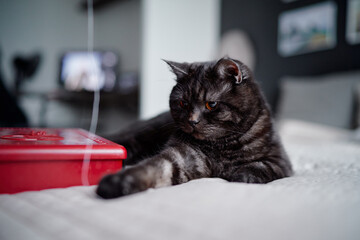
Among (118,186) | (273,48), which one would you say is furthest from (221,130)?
(273,48)

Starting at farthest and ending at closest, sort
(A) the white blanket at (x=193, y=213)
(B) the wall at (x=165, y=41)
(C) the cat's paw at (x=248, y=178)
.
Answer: (B) the wall at (x=165, y=41), (C) the cat's paw at (x=248, y=178), (A) the white blanket at (x=193, y=213)

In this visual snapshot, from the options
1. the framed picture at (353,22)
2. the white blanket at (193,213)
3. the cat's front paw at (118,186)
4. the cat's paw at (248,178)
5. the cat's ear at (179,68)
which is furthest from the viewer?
the framed picture at (353,22)

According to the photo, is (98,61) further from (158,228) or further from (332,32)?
(158,228)

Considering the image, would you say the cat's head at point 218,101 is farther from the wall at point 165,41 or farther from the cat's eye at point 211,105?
the wall at point 165,41

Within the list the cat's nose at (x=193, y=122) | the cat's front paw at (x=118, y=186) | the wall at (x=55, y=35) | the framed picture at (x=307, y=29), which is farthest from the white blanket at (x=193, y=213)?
the wall at (x=55, y=35)

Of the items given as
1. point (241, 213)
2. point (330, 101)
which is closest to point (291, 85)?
→ point (330, 101)

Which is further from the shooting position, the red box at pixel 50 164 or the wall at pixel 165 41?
the wall at pixel 165 41

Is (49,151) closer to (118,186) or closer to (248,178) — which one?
(118,186)

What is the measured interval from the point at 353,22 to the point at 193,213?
275 centimetres

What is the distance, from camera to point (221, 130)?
0.87m

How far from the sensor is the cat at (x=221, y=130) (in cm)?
78

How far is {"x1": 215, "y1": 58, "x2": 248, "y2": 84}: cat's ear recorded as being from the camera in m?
0.85

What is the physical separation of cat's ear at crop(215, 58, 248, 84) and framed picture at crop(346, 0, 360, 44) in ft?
7.04

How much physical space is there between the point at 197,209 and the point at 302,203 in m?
0.21
